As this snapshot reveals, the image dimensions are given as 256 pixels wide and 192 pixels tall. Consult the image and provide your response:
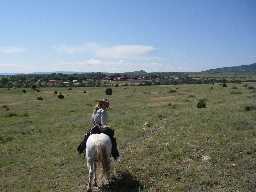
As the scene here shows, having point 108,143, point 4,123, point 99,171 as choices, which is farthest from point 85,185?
point 4,123

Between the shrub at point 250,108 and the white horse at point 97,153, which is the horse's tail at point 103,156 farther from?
the shrub at point 250,108

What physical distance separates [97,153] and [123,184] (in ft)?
5.64

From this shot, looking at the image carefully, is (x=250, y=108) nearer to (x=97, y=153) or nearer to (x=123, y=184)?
(x=123, y=184)

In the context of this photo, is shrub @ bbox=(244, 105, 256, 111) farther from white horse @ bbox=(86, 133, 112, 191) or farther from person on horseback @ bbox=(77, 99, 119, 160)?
white horse @ bbox=(86, 133, 112, 191)

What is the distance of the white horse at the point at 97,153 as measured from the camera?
1442cm

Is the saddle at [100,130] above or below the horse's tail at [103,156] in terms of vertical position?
above

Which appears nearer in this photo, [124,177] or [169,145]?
[124,177]

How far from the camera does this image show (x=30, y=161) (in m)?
21.8

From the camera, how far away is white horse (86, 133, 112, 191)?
14422mm

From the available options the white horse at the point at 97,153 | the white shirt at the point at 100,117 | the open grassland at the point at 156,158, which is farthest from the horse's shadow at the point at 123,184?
the white shirt at the point at 100,117

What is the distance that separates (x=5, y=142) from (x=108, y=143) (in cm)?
1522

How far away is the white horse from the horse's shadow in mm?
502

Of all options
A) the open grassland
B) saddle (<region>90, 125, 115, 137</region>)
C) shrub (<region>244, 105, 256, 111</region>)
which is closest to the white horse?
saddle (<region>90, 125, 115, 137</region>)

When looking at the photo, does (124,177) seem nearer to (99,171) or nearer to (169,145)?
(99,171)
